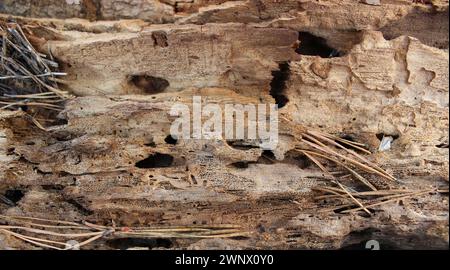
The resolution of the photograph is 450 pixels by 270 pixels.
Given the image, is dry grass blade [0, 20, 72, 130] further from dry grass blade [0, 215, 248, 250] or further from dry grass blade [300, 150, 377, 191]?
dry grass blade [300, 150, 377, 191]

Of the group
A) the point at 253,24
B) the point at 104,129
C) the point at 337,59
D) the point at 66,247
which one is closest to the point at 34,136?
the point at 104,129

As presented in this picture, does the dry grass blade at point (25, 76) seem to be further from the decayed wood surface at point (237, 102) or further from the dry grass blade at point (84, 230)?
the dry grass blade at point (84, 230)

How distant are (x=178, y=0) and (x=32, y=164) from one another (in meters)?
1.22

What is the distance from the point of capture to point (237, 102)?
7.69 feet

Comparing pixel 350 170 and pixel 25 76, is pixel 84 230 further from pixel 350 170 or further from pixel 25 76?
pixel 350 170

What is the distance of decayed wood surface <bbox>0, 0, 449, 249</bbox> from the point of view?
2.32 meters

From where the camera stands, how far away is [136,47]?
233 cm

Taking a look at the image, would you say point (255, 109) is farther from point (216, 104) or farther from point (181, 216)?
point (181, 216)

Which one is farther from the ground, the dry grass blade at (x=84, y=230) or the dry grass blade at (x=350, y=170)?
the dry grass blade at (x=350, y=170)

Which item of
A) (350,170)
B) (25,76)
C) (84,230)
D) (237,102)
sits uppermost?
(25,76)

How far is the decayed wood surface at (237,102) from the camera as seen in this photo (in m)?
2.32

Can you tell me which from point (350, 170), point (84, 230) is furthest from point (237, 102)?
point (84, 230)

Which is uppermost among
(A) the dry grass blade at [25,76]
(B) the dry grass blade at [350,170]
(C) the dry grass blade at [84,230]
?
(A) the dry grass blade at [25,76]

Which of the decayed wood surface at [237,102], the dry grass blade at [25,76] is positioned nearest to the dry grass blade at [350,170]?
the decayed wood surface at [237,102]
